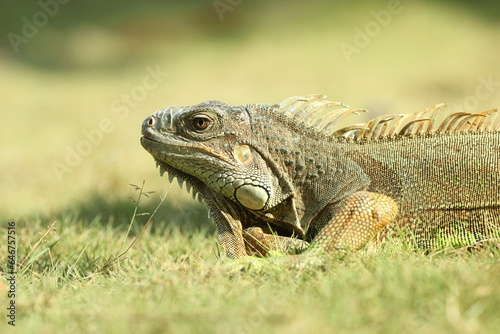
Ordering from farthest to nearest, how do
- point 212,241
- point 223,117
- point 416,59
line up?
point 416,59 < point 212,241 < point 223,117

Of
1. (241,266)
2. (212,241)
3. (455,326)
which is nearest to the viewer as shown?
(455,326)

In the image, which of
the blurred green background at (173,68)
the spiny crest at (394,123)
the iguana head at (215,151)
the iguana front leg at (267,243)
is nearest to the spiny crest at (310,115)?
the spiny crest at (394,123)

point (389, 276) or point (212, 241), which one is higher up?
point (389, 276)

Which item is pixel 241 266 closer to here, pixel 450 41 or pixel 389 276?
pixel 389 276

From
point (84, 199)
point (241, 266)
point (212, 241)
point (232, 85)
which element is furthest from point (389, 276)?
point (232, 85)

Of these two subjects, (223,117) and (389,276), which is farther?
(223,117)

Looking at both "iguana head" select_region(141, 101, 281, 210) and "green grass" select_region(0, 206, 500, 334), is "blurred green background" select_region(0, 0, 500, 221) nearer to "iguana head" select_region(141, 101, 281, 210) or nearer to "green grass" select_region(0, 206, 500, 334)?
"iguana head" select_region(141, 101, 281, 210)

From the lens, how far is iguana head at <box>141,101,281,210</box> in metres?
4.85

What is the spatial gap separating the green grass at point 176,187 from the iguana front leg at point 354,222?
8.1 inches

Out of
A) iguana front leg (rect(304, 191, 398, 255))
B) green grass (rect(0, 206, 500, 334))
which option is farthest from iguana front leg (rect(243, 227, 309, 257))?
green grass (rect(0, 206, 500, 334))

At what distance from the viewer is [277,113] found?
5.21 m

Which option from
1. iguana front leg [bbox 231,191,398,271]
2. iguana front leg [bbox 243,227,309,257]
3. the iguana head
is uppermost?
the iguana head

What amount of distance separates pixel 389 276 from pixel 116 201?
5.13 metres

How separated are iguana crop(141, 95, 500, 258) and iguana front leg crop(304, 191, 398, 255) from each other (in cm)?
1
